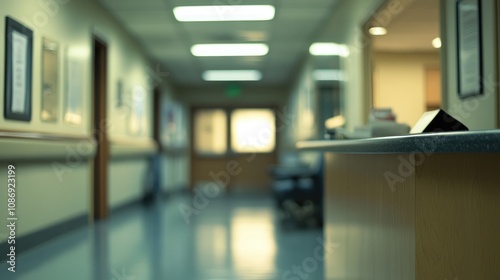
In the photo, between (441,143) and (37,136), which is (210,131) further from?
(441,143)

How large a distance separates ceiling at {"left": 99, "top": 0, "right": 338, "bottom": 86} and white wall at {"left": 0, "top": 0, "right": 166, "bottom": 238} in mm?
425

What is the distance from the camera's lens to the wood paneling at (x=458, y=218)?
1926 mm

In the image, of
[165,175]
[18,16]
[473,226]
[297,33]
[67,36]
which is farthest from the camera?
[165,175]

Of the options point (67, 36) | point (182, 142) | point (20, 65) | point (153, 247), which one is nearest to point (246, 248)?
point (153, 247)

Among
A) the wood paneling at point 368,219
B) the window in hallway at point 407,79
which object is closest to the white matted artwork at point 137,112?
the window in hallway at point 407,79

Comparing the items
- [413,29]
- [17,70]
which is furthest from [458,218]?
[413,29]

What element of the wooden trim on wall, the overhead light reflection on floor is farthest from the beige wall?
the wooden trim on wall

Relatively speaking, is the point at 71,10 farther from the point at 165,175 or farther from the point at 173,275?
the point at 165,175

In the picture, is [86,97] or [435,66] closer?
[86,97]

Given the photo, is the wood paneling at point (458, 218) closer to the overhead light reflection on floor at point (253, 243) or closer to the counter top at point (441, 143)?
the counter top at point (441, 143)

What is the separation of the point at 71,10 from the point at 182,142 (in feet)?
34.4

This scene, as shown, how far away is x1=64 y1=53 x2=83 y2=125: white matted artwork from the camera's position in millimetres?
6691

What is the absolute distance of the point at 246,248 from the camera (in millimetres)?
5668

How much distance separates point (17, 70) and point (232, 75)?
9888 millimetres
